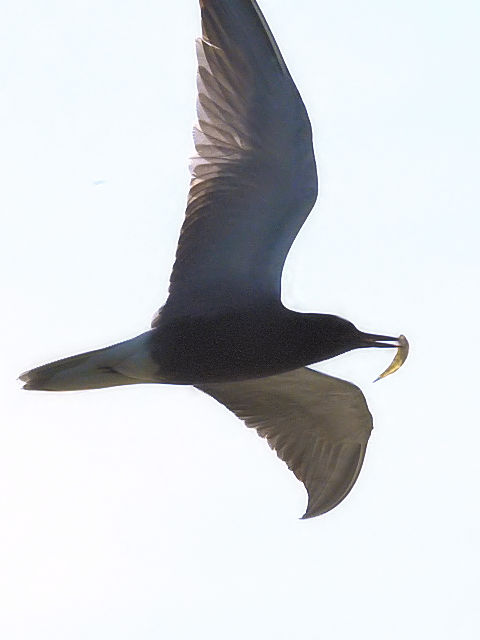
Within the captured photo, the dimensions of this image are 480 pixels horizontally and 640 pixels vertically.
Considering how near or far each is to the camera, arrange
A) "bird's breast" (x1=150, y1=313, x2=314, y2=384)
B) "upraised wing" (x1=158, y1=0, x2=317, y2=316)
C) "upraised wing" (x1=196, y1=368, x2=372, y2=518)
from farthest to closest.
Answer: "upraised wing" (x1=196, y1=368, x2=372, y2=518) → "bird's breast" (x1=150, y1=313, x2=314, y2=384) → "upraised wing" (x1=158, y1=0, x2=317, y2=316)

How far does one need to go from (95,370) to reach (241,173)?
154 cm

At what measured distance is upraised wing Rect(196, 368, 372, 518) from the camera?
45.9ft

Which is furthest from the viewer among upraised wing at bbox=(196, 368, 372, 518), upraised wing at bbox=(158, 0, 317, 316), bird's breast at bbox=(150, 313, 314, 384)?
upraised wing at bbox=(196, 368, 372, 518)

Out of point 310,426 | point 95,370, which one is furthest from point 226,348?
point 310,426

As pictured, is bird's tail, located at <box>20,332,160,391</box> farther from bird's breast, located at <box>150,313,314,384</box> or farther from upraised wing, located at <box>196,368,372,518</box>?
upraised wing, located at <box>196,368,372,518</box>

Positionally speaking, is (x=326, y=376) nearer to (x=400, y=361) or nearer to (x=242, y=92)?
(x=400, y=361)

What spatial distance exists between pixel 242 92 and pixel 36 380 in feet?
7.24

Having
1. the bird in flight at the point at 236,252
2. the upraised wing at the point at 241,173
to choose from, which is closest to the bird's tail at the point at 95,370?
the bird in flight at the point at 236,252

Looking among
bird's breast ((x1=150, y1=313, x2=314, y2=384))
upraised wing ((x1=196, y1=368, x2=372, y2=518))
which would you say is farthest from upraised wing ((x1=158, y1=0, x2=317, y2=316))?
upraised wing ((x1=196, y1=368, x2=372, y2=518))

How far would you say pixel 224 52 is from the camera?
1257cm

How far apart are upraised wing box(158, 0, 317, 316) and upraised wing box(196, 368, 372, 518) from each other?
1103mm

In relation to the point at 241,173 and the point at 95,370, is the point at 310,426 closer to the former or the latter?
the point at 95,370

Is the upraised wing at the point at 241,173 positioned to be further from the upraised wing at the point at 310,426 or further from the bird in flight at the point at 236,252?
the upraised wing at the point at 310,426

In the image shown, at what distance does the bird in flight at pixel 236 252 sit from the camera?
12648 millimetres
